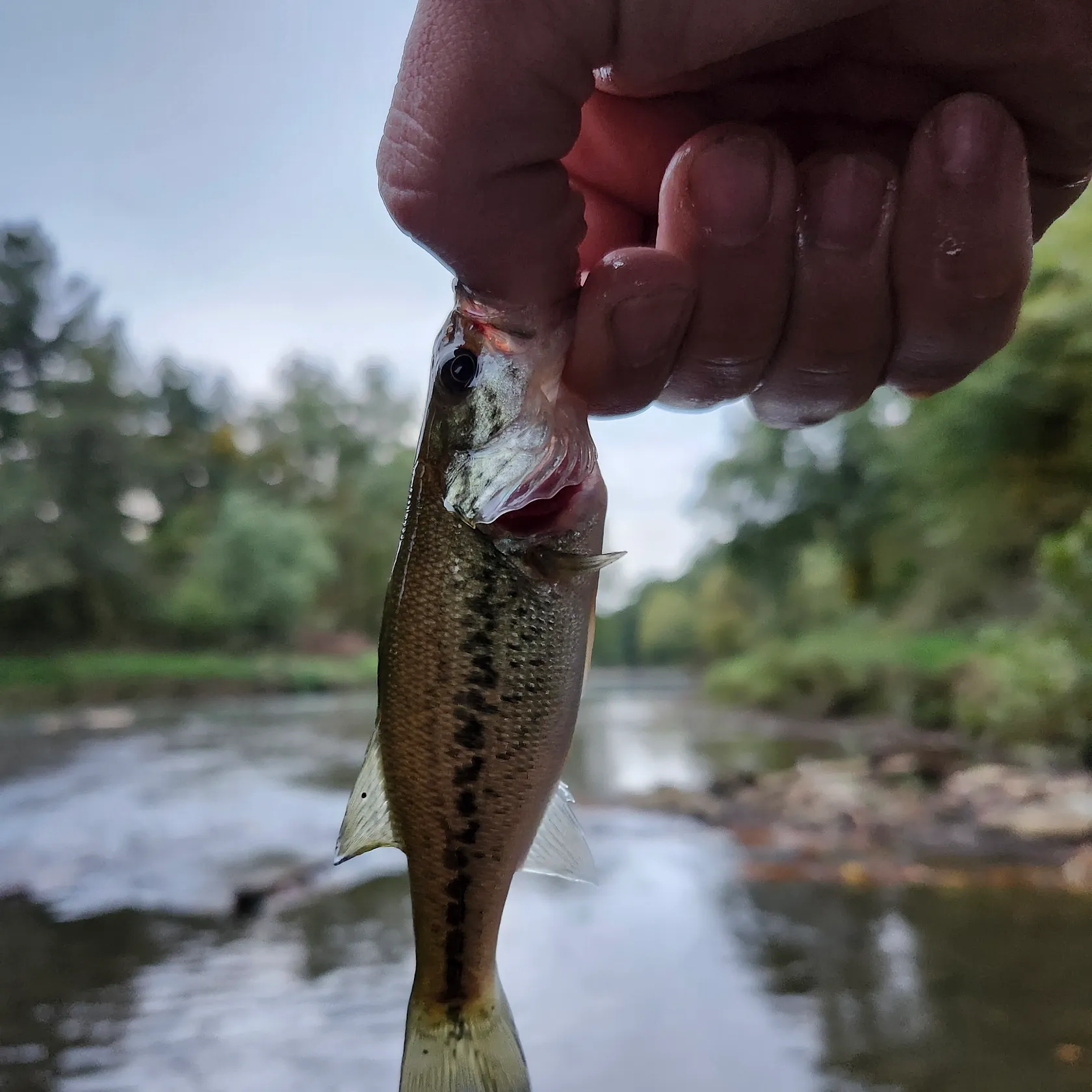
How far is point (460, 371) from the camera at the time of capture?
0.67 metres

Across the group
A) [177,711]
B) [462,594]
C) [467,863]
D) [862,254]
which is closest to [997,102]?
[862,254]

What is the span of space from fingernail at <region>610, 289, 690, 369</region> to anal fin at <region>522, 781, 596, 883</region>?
1.14 feet

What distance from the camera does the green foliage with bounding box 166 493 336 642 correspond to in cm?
838

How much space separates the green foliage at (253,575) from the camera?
8.38m

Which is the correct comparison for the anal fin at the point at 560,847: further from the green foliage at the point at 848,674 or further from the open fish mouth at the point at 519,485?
the green foliage at the point at 848,674

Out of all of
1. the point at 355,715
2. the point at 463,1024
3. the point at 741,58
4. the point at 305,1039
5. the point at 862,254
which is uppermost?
the point at 741,58

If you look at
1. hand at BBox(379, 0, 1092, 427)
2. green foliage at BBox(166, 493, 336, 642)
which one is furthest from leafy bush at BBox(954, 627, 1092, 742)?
green foliage at BBox(166, 493, 336, 642)

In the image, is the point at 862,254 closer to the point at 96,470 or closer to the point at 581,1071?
the point at 581,1071

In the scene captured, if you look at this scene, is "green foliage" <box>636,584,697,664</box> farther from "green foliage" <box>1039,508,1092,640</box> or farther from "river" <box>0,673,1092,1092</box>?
"river" <box>0,673,1092,1092</box>

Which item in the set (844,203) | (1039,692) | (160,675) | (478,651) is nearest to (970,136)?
(844,203)

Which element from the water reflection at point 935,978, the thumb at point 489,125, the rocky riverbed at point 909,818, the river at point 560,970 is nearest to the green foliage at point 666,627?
the rocky riverbed at point 909,818

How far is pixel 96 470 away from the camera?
604cm

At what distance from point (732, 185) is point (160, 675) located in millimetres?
7484

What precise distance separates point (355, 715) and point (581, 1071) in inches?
216
